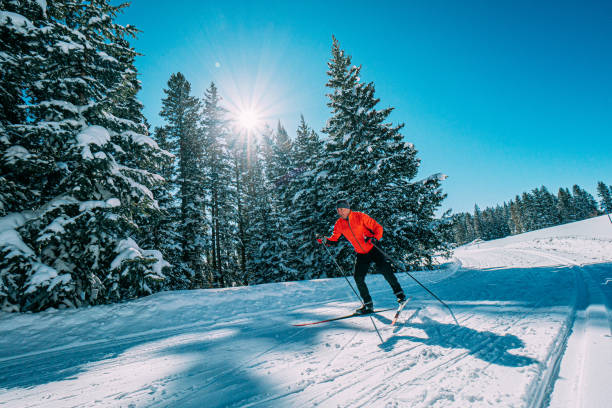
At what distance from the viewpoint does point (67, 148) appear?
21.0 ft

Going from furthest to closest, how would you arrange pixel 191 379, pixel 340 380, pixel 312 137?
1. pixel 312 137
2. pixel 191 379
3. pixel 340 380

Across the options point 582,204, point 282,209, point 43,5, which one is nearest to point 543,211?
point 582,204

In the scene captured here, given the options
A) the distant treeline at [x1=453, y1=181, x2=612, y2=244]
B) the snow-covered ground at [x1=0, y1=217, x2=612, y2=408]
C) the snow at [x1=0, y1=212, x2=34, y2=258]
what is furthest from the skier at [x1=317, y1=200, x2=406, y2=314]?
the distant treeline at [x1=453, y1=181, x2=612, y2=244]

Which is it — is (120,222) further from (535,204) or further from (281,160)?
(535,204)

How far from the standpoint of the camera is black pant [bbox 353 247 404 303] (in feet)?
15.3

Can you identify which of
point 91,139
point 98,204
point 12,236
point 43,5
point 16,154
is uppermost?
point 43,5

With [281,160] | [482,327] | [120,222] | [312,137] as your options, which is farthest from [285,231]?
[482,327]

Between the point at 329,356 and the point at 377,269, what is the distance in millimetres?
2059

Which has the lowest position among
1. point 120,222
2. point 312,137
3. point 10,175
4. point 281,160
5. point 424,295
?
point 424,295

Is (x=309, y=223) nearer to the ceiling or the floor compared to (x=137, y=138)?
nearer to the floor

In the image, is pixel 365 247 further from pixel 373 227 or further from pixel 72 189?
pixel 72 189

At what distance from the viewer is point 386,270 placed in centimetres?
465

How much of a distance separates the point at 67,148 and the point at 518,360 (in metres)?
9.65

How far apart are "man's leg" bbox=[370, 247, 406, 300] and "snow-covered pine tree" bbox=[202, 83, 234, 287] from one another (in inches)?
604
